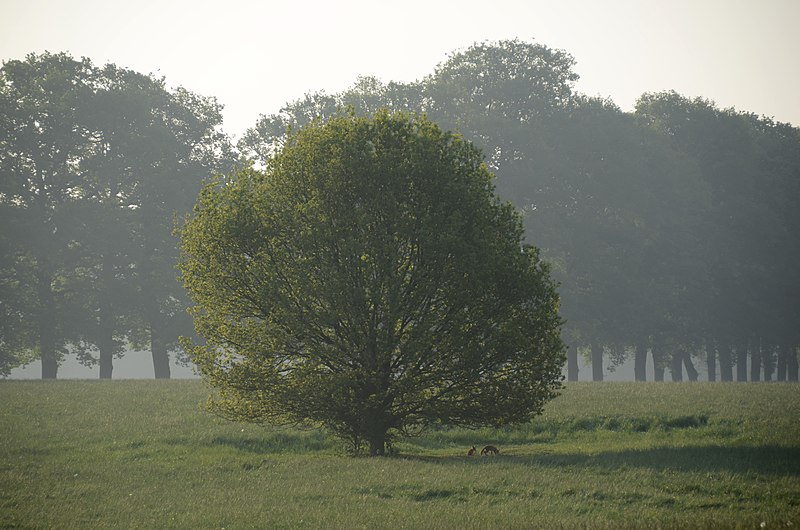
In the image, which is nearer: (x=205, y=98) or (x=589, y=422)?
(x=589, y=422)

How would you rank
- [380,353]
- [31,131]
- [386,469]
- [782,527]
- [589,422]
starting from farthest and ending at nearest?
[31,131], [589,422], [380,353], [386,469], [782,527]

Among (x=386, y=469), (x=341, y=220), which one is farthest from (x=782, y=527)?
(x=341, y=220)

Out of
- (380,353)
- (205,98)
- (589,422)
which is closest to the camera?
(380,353)

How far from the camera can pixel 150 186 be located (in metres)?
61.0

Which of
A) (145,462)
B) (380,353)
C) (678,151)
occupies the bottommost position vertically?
(145,462)

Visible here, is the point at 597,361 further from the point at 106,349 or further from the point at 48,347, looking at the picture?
the point at 48,347

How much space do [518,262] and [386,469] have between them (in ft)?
24.2

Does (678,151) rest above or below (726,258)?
above

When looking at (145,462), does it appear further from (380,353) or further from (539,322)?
(539,322)

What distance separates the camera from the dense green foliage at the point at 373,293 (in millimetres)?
27297

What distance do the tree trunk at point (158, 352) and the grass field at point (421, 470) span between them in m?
18.7

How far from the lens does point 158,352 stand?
63.9 metres

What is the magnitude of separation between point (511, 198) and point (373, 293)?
38.9 m

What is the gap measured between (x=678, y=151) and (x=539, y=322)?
1900 inches
